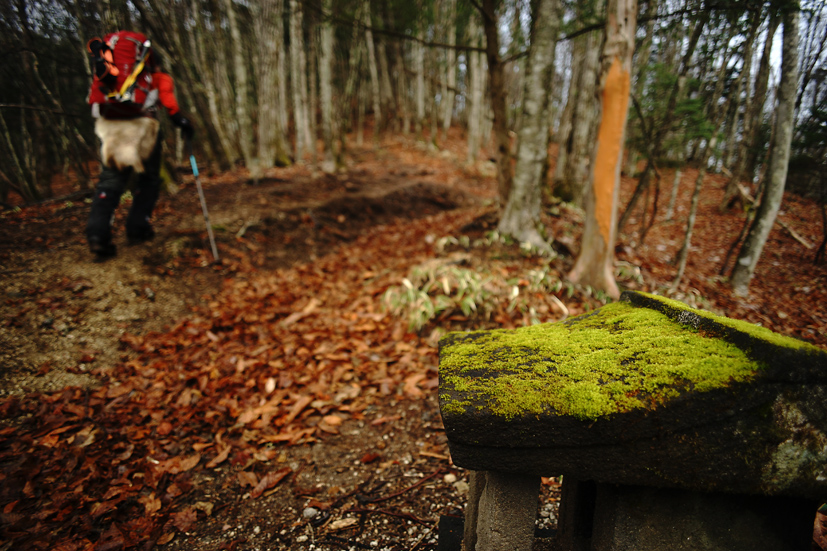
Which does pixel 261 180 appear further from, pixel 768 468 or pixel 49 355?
pixel 768 468

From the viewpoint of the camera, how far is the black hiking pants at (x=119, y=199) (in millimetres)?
4043

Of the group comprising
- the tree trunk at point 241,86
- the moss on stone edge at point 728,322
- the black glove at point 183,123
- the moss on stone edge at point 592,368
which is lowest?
the moss on stone edge at point 592,368

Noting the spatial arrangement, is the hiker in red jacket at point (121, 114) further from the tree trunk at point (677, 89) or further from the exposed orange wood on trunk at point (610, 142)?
the tree trunk at point (677, 89)

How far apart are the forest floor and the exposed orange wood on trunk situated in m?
1.05

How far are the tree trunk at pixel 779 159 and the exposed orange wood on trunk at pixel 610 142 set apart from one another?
2831 mm

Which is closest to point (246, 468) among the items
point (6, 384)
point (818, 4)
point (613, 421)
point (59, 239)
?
point (6, 384)

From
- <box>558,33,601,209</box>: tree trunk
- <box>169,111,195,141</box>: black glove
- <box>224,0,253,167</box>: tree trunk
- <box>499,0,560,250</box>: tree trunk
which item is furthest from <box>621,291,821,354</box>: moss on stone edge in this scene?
<box>224,0,253,167</box>: tree trunk

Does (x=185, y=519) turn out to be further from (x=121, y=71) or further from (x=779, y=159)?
(x=779, y=159)

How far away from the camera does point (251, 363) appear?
3.35 m

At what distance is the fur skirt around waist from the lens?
13.2ft

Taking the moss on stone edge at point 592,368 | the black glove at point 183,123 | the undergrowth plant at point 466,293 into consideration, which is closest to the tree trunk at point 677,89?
the undergrowth plant at point 466,293

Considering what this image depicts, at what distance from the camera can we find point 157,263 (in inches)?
177

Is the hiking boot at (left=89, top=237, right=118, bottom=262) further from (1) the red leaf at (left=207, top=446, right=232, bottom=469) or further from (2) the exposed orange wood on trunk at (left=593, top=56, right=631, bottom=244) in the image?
(2) the exposed orange wood on trunk at (left=593, top=56, right=631, bottom=244)

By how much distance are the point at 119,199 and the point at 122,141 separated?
0.68 m
